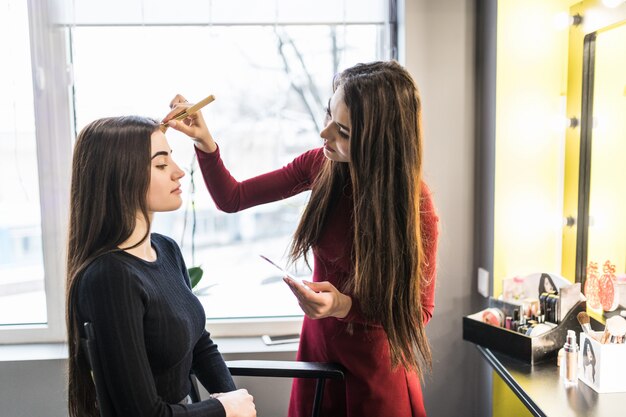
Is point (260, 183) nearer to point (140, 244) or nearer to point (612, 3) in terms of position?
point (140, 244)

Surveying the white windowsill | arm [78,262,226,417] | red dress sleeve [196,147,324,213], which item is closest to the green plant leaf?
the white windowsill

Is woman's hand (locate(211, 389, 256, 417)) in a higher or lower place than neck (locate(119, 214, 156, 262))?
lower

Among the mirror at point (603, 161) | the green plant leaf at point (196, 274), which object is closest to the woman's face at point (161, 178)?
the green plant leaf at point (196, 274)

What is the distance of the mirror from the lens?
1.68 meters

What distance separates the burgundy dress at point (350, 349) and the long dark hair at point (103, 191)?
0.38 m

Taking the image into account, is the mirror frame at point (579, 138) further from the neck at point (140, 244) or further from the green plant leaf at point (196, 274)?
the neck at point (140, 244)

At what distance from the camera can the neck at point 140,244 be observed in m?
1.25

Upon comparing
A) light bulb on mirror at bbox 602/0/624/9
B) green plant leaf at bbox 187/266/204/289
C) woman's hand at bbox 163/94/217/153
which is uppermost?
light bulb on mirror at bbox 602/0/624/9

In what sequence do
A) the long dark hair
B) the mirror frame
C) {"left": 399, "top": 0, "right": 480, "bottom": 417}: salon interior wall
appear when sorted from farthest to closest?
1. {"left": 399, "top": 0, "right": 480, "bottom": 417}: salon interior wall
2. the mirror frame
3. the long dark hair

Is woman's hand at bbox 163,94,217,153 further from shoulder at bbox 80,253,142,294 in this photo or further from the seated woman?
shoulder at bbox 80,253,142,294

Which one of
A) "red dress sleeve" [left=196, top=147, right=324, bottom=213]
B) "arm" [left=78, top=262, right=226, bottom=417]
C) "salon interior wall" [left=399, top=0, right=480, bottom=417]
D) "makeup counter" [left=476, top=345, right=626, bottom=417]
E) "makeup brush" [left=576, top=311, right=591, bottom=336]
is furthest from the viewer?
"salon interior wall" [left=399, top=0, right=480, bottom=417]

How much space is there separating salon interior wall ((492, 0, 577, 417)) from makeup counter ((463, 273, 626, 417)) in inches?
4.8

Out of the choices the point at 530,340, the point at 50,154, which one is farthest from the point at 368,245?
the point at 50,154

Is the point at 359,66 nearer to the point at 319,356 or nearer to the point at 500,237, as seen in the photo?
the point at 319,356
